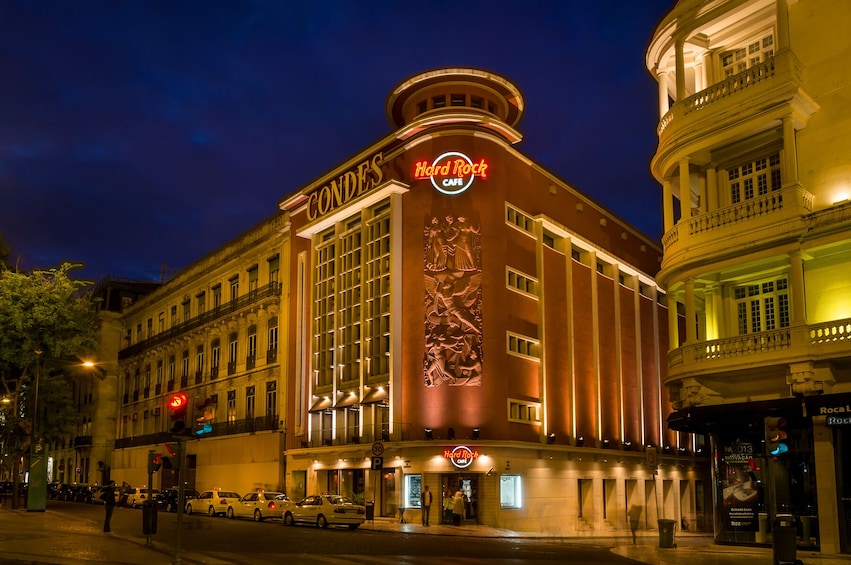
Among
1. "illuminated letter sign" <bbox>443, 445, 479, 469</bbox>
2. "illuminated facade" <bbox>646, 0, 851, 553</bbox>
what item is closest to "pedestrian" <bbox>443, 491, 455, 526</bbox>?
"illuminated letter sign" <bbox>443, 445, 479, 469</bbox>

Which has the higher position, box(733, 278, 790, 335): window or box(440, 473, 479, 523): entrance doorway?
box(733, 278, 790, 335): window

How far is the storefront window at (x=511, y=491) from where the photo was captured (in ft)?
132

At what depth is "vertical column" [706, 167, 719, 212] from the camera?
27.6 m

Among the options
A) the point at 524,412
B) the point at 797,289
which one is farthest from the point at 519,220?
the point at 797,289

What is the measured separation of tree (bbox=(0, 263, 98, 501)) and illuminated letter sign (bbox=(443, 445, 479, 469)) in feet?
70.0

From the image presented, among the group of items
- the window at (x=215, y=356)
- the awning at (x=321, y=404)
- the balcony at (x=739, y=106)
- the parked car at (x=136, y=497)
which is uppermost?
the balcony at (x=739, y=106)

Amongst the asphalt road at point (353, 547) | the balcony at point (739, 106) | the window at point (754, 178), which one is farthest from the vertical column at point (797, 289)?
the asphalt road at point (353, 547)

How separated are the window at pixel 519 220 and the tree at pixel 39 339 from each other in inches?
954

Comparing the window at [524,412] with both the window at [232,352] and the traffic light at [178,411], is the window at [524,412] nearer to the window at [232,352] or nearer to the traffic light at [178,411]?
the window at [232,352]

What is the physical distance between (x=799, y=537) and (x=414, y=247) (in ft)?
78.5

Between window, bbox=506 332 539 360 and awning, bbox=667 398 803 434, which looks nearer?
awning, bbox=667 398 803 434

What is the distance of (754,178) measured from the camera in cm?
2689

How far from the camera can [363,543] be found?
2712 centimetres

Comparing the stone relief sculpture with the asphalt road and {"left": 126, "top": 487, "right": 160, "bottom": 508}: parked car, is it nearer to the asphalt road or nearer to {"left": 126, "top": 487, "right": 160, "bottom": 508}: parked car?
the asphalt road
